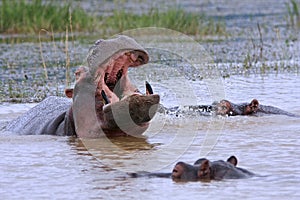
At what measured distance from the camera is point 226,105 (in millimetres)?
6992

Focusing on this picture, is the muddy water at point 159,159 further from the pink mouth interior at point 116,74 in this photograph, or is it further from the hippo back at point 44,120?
the pink mouth interior at point 116,74

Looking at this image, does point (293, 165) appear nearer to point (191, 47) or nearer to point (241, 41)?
point (191, 47)

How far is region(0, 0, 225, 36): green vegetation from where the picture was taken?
14.1 metres

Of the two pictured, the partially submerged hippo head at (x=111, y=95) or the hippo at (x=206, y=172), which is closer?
the hippo at (x=206, y=172)

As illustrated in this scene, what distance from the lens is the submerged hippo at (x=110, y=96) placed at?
5406 millimetres

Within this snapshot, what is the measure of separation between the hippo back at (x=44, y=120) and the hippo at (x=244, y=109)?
3.98ft

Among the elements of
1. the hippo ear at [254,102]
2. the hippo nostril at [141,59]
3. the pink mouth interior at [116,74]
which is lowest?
the hippo ear at [254,102]

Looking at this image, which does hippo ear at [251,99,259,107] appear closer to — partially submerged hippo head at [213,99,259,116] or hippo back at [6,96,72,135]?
partially submerged hippo head at [213,99,259,116]

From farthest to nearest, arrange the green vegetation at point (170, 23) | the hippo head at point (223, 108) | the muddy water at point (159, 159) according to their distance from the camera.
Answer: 1. the green vegetation at point (170, 23)
2. the hippo head at point (223, 108)
3. the muddy water at point (159, 159)

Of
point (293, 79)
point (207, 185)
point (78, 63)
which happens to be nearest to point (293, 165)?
point (207, 185)

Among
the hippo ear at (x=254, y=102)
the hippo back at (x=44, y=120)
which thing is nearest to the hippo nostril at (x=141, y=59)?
the hippo back at (x=44, y=120)

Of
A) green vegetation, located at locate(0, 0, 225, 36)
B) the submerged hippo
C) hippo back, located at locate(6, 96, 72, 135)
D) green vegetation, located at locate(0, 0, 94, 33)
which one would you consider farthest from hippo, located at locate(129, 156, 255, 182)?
green vegetation, located at locate(0, 0, 94, 33)

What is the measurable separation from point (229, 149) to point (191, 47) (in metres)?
7.44

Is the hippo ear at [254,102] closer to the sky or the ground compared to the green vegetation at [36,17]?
closer to the ground
